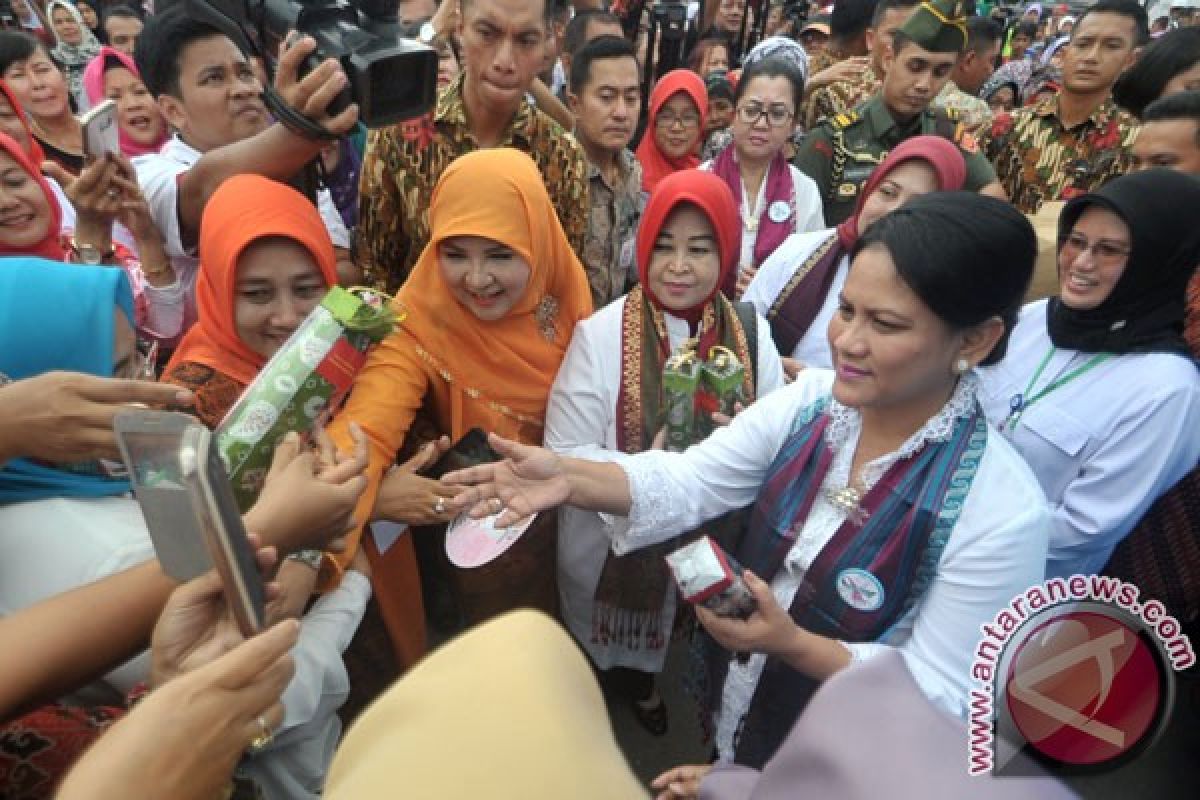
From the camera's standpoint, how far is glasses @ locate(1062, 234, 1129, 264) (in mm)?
1961

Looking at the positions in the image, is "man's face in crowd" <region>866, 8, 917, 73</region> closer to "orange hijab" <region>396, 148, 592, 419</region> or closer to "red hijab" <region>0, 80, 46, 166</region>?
"orange hijab" <region>396, 148, 592, 419</region>

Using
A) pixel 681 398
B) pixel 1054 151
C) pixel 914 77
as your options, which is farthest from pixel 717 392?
pixel 1054 151

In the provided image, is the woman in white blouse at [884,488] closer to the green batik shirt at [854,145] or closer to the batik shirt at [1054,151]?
the green batik shirt at [854,145]

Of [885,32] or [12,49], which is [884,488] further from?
[12,49]

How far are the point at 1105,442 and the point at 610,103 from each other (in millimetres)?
2536

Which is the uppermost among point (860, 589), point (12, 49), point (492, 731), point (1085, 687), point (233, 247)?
point (12, 49)

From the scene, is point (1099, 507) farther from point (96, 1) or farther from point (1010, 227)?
point (96, 1)

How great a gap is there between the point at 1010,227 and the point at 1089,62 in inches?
144

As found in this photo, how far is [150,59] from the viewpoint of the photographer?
8.61 ft

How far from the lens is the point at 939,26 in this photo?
3359 mm

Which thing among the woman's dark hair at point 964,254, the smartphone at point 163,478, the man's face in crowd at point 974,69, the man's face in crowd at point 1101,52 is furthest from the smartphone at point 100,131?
the man's face in crowd at point 974,69

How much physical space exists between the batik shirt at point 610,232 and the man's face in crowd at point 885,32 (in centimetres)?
197

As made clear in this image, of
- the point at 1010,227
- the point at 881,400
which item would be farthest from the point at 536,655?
the point at 1010,227

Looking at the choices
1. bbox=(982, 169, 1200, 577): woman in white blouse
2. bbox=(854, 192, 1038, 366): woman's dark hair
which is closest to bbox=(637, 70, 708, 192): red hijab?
bbox=(982, 169, 1200, 577): woman in white blouse
